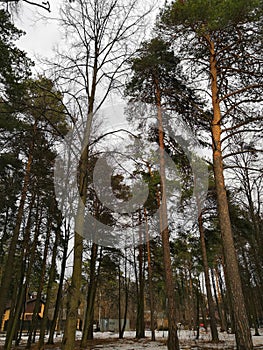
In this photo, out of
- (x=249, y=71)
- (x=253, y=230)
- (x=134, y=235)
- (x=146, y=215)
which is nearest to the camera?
(x=249, y=71)

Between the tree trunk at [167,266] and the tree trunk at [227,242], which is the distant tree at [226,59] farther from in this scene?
the tree trunk at [167,266]

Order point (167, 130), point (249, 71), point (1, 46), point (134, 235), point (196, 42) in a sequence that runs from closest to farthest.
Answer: point (1, 46) → point (249, 71) → point (196, 42) → point (167, 130) → point (134, 235)

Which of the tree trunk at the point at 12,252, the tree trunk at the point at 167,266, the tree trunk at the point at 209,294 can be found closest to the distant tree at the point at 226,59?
the tree trunk at the point at 167,266

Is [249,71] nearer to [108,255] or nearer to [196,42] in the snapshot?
[196,42]

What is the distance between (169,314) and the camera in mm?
8641

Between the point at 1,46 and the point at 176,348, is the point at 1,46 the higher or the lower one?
the higher one

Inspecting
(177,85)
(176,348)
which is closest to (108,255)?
(176,348)

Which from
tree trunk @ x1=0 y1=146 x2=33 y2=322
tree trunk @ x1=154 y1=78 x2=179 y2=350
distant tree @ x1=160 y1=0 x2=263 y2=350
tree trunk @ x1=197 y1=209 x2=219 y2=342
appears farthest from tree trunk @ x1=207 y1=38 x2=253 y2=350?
tree trunk @ x1=197 y1=209 x2=219 y2=342

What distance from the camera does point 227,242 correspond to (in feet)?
22.6

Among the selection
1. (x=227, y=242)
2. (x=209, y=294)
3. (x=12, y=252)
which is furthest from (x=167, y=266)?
(x=209, y=294)

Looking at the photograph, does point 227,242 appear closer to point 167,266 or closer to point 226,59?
point 167,266

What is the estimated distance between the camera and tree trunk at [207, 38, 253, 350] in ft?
19.6

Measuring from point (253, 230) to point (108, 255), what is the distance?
8.43 meters

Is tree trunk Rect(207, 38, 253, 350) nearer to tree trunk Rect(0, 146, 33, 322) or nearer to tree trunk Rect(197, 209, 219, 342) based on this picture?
tree trunk Rect(0, 146, 33, 322)
